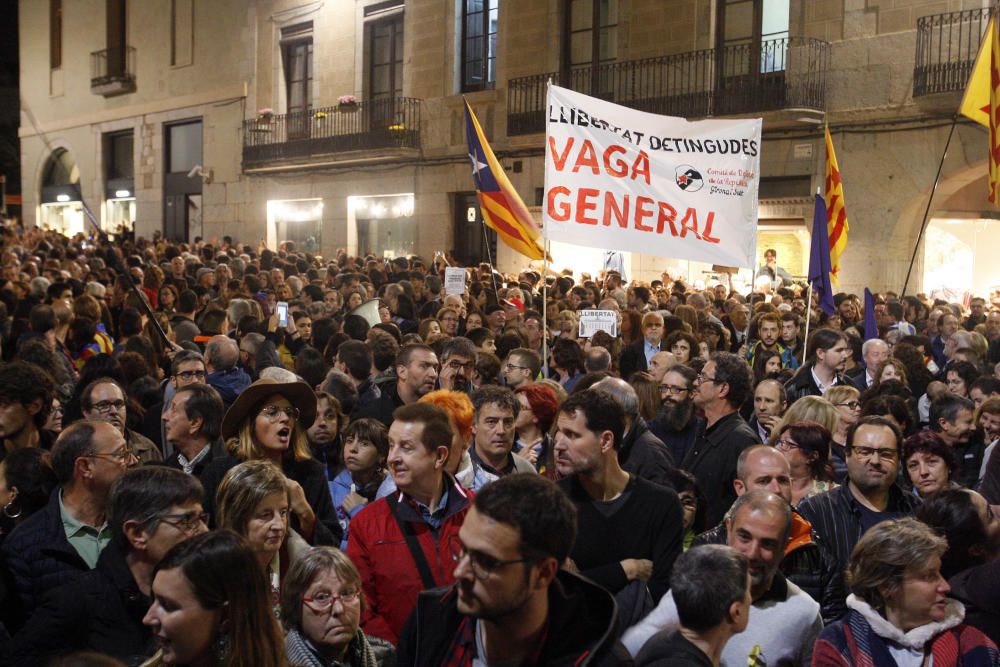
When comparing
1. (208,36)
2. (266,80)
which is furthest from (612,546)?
(208,36)

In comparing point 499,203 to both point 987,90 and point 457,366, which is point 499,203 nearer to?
point 457,366

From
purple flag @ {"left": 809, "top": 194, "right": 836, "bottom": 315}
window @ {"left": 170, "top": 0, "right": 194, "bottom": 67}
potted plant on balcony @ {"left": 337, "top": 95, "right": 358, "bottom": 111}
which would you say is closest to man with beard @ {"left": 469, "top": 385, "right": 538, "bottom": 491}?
purple flag @ {"left": 809, "top": 194, "right": 836, "bottom": 315}

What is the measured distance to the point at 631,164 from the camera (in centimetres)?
853

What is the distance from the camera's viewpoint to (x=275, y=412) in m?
4.88

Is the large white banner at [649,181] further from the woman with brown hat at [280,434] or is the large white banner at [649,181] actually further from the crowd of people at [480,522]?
the woman with brown hat at [280,434]

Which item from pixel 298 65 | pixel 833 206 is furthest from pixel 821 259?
pixel 298 65

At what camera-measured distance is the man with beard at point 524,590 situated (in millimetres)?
2514

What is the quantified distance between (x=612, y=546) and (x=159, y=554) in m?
1.59

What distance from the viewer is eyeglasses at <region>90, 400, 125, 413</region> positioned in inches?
219

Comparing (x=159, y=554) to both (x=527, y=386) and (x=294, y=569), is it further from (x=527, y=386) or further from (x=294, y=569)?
(x=527, y=386)

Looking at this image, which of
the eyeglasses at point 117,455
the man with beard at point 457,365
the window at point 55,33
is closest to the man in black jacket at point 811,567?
the eyeglasses at point 117,455

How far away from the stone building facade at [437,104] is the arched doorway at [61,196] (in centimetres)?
11

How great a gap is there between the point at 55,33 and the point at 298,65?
14288 mm

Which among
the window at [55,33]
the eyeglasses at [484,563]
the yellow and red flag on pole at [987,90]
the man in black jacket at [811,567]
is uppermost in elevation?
the window at [55,33]
